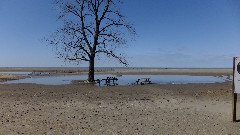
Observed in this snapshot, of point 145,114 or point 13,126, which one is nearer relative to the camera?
point 13,126

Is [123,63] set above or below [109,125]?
above

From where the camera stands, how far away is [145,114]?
46.5 ft

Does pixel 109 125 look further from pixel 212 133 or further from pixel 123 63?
pixel 123 63

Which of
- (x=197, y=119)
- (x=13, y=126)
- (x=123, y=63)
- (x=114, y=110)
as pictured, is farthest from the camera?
(x=123, y=63)

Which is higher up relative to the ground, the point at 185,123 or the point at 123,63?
the point at 123,63

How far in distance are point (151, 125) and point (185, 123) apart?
52.6 inches

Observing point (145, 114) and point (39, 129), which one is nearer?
point (39, 129)

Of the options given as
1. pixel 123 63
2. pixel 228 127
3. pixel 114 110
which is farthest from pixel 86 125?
pixel 123 63

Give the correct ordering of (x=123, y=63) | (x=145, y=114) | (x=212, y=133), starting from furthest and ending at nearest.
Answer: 1. (x=123, y=63)
2. (x=145, y=114)
3. (x=212, y=133)

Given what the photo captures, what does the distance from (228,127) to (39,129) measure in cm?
654

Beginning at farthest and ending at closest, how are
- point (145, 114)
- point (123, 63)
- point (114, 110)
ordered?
point (123, 63) → point (114, 110) → point (145, 114)

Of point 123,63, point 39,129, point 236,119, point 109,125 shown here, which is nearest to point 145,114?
point 109,125

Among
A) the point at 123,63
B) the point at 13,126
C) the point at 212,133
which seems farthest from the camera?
the point at 123,63

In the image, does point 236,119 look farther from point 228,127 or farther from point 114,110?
point 114,110
